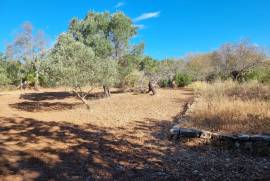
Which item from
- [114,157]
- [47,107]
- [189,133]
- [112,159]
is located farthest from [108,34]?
[112,159]

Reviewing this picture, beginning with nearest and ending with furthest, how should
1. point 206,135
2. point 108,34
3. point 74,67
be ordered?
point 206,135 < point 74,67 < point 108,34

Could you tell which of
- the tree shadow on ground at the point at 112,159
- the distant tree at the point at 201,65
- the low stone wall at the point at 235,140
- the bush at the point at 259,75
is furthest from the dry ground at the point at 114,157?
the distant tree at the point at 201,65

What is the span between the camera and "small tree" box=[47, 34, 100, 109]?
1405 centimetres

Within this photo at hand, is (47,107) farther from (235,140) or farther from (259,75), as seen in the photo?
(259,75)

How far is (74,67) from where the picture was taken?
1409 cm

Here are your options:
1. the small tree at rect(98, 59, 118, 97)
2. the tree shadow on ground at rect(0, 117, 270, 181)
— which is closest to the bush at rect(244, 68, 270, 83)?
the small tree at rect(98, 59, 118, 97)

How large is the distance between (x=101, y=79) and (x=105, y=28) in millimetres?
6381

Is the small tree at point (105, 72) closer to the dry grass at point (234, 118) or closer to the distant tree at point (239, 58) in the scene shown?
the dry grass at point (234, 118)

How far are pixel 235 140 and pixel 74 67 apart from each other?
9171mm

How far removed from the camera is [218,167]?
17.9ft

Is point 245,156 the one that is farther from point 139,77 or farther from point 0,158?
point 139,77

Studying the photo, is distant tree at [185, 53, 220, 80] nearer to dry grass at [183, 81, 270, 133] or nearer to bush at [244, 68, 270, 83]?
bush at [244, 68, 270, 83]

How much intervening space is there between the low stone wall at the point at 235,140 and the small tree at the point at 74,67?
7.56 meters

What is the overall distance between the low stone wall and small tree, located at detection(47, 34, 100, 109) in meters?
7.56
